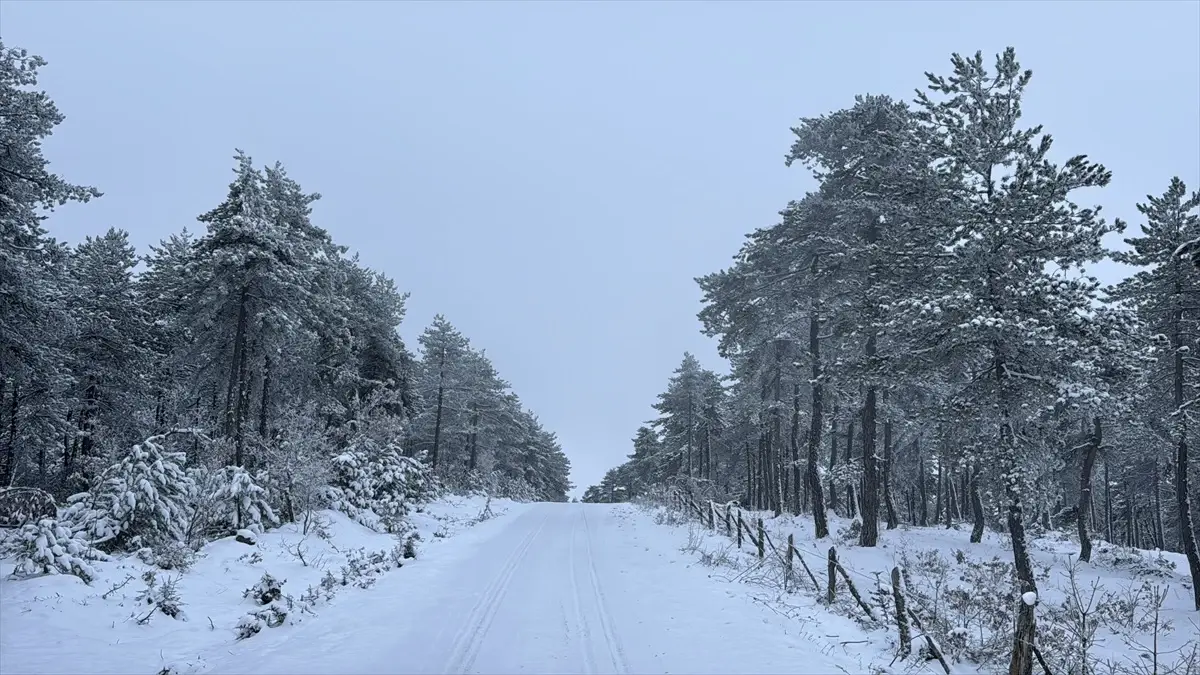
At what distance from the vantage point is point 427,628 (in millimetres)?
8805

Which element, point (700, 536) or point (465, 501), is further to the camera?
point (465, 501)

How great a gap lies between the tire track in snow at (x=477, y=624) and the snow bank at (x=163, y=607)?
2220 millimetres

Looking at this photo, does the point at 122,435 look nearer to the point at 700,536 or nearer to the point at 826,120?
the point at 700,536

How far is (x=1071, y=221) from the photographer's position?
13625mm

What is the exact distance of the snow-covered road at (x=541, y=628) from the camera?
24.5 ft

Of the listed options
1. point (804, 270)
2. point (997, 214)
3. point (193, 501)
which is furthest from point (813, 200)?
point (193, 501)

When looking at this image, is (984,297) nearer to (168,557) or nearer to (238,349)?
(168,557)

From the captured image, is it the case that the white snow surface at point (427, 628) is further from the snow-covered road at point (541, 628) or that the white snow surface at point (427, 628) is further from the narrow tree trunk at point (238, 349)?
the narrow tree trunk at point (238, 349)

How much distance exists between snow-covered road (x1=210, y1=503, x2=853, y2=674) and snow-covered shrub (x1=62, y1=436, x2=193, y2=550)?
3.90m

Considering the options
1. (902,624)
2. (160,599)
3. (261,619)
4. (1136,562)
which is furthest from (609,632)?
(1136,562)

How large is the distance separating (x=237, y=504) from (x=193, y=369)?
18791 mm

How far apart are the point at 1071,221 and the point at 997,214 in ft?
5.21

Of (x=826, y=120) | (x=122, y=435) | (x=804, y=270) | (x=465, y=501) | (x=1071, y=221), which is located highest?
(x=826, y=120)

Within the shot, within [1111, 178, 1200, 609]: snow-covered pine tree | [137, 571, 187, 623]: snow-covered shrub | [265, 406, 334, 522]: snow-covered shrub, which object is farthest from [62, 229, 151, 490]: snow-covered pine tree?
[1111, 178, 1200, 609]: snow-covered pine tree
